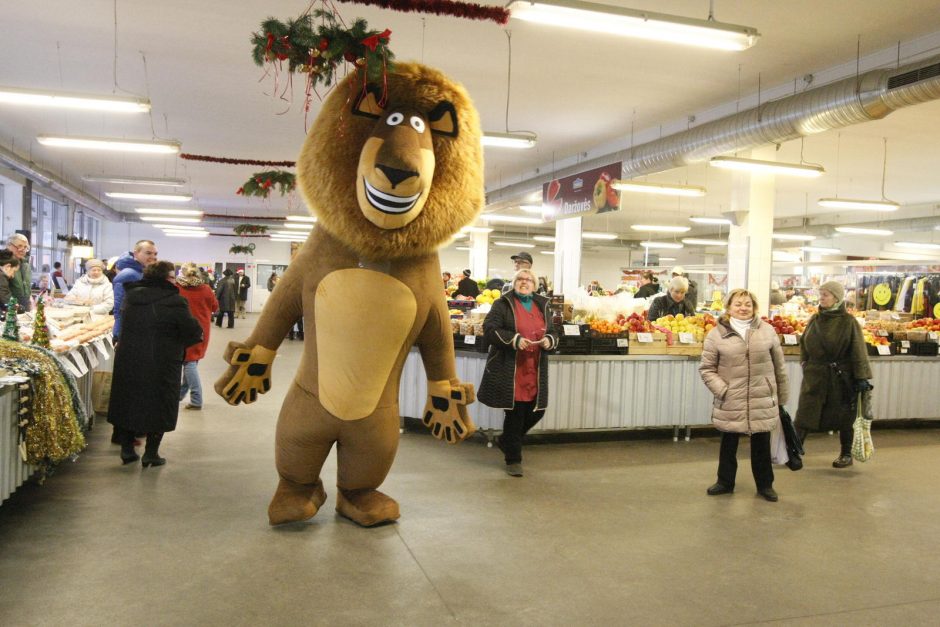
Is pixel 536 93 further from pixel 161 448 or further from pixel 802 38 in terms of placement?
A: pixel 161 448

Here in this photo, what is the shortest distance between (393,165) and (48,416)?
7.67 ft

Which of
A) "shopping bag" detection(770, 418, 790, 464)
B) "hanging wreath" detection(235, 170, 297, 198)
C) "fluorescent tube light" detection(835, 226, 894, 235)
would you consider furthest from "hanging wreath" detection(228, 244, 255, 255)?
"shopping bag" detection(770, 418, 790, 464)

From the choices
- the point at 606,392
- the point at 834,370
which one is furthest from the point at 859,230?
the point at 606,392

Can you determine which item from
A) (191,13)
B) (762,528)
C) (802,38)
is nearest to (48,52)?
(191,13)

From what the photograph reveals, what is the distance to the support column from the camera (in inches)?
411

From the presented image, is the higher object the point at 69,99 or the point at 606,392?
the point at 69,99

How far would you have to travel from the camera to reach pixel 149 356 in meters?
4.68

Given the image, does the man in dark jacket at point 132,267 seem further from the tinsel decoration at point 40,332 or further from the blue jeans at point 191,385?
the blue jeans at point 191,385

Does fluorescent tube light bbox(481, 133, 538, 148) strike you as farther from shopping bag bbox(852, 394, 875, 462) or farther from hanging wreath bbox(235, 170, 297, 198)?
shopping bag bbox(852, 394, 875, 462)

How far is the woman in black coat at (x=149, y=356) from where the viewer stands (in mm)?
4691

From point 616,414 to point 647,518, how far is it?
2.05 meters

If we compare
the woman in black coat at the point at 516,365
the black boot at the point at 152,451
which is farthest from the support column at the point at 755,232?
the black boot at the point at 152,451

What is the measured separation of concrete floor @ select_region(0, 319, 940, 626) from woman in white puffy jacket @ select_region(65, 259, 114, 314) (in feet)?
10.3

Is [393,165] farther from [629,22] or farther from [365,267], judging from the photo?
[629,22]
